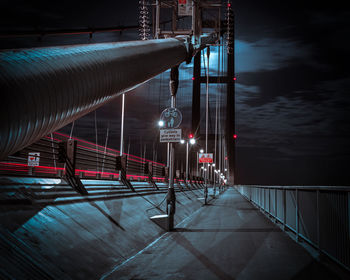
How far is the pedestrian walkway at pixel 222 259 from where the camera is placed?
4621 millimetres

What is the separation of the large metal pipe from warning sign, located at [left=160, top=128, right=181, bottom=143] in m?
4.56

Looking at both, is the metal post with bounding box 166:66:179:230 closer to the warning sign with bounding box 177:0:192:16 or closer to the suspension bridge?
the suspension bridge

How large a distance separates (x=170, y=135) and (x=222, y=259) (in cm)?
431

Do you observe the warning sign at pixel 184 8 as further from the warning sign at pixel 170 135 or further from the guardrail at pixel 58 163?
the warning sign at pixel 170 135

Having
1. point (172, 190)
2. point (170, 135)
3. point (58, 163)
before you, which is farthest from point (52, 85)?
point (172, 190)

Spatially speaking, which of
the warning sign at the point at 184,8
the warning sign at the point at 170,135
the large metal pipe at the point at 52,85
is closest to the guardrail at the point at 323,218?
the warning sign at the point at 170,135

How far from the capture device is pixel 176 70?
10641 millimetres

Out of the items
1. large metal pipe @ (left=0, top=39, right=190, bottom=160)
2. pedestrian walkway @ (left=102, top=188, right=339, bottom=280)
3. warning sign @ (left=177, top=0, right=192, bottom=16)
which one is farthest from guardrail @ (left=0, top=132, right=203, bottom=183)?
warning sign @ (left=177, top=0, right=192, bottom=16)

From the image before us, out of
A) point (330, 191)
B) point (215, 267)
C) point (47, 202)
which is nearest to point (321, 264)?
point (330, 191)

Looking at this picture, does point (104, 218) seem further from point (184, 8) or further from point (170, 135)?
point (184, 8)

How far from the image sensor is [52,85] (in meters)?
2.88

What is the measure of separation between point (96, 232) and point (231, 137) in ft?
227

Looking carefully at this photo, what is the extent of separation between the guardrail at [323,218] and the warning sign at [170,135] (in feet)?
10.1

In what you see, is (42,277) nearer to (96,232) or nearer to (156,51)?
(96,232)
